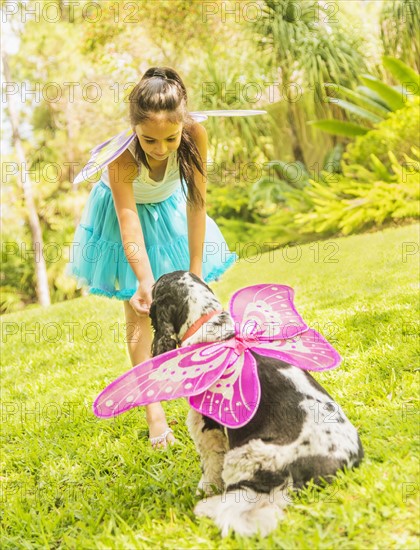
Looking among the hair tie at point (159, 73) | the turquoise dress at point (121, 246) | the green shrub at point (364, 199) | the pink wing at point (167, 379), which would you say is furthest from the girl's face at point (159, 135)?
the green shrub at point (364, 199)

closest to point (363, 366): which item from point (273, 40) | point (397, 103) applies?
point (397, 103)

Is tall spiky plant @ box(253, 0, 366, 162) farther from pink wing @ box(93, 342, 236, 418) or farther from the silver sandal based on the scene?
pink wing @ box(93, 342, 236, 418)

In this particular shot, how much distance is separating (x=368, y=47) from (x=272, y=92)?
2293 millimetres

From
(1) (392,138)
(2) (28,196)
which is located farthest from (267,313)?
(2) (28,196)

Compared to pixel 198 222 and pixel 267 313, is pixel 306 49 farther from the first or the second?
pixel 267 313

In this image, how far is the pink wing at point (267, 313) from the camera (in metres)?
2.24

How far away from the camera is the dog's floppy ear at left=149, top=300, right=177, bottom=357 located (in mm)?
2252

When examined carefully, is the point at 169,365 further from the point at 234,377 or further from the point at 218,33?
the point at 218,33

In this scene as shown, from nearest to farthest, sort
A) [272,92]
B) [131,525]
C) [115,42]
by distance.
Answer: [131,525]
[272,92]
[115,42]

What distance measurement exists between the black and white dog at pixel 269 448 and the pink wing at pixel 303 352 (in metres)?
0.03

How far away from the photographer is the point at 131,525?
7.14ft

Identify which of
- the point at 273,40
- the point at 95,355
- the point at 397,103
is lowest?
the point at 95,355

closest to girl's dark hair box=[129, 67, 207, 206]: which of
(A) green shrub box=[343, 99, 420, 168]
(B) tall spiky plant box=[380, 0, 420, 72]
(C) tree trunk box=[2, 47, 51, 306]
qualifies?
(A) green shrub box=[343, 99, 420, 168]

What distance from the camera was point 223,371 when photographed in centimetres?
201
